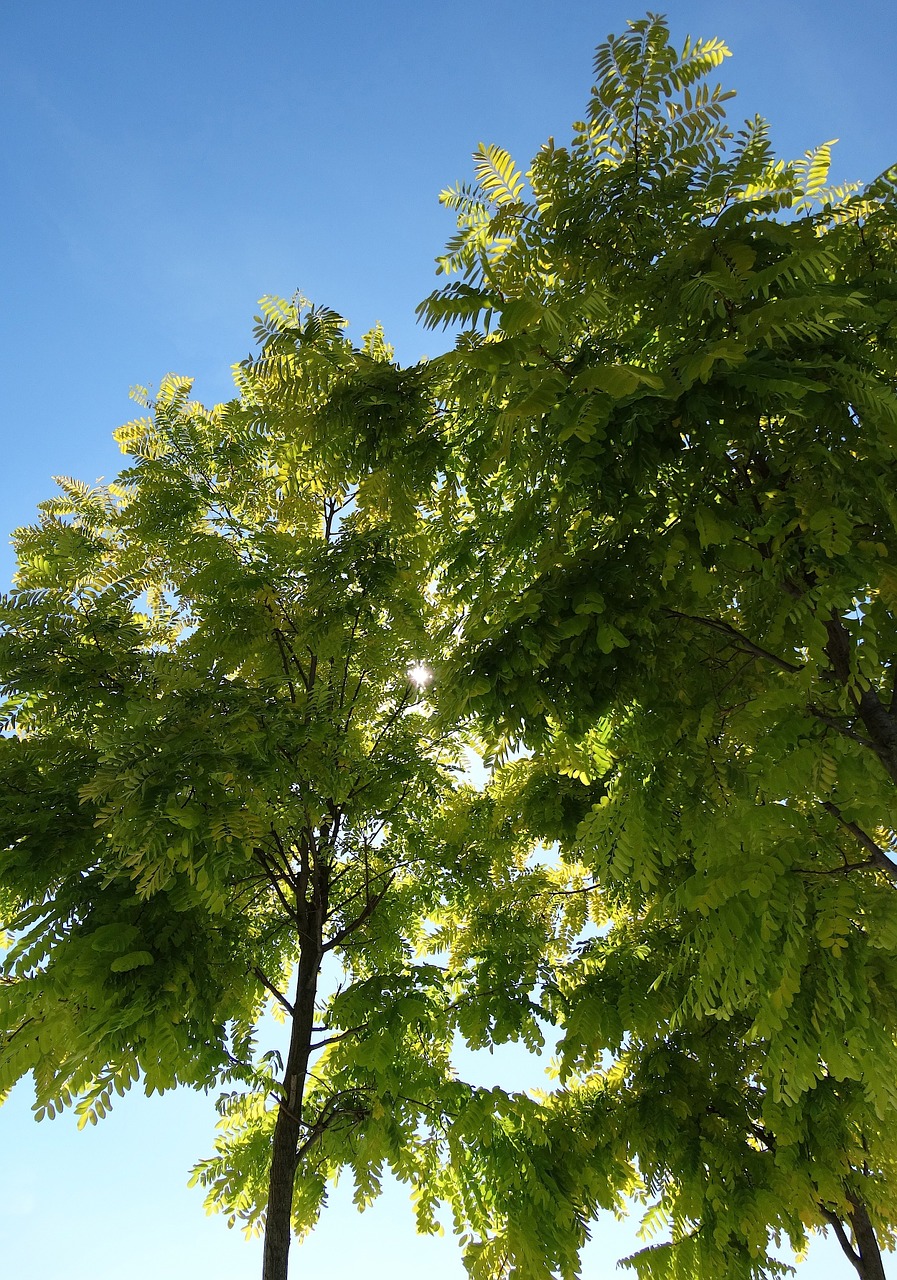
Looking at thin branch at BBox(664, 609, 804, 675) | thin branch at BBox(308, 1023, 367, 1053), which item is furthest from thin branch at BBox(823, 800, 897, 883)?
thin branch at BBox(308, 1023, 367, 1053)

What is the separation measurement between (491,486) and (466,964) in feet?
18.5

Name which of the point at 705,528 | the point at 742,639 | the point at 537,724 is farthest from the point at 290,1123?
the point at 705,528

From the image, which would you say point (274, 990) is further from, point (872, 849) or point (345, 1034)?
point (872, 849)

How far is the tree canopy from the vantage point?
3141mm

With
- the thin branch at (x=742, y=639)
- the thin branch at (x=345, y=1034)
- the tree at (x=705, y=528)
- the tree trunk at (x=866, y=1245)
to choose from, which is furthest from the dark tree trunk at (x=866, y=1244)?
the thin branch at (x=742, y=639)

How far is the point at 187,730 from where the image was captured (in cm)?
434

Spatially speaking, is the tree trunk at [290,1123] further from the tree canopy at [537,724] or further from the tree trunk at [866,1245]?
the tree trunk at [866,1245]

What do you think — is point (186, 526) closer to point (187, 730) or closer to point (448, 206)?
point (187, 730)

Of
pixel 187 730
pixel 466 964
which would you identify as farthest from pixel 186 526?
pixel 466 964

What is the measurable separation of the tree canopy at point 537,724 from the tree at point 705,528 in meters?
0.02

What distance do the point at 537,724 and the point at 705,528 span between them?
125 centimetres

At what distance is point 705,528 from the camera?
126 inches

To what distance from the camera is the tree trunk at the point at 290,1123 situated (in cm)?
571

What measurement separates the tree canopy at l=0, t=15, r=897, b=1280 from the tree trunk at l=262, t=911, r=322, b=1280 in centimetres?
3
